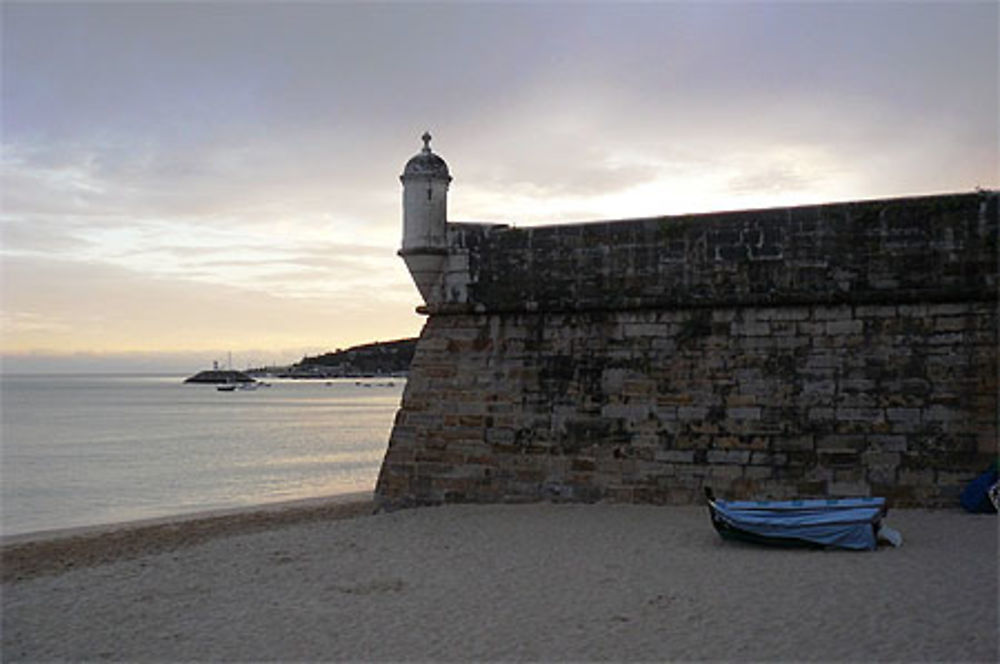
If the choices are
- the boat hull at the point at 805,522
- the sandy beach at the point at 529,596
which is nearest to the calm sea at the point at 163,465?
the sandy beach at the point at 529,596

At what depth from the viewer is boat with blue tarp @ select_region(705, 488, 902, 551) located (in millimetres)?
8578

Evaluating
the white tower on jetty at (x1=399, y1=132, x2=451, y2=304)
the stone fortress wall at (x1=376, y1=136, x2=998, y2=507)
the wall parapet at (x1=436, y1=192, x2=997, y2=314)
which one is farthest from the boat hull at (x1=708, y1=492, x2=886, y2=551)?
the white tower on jetty at (x1=399, y1=132, x2=451, y2=304)

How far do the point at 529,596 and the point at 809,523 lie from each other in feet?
9.63

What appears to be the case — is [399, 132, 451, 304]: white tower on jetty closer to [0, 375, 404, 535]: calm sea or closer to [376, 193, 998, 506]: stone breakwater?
[376, 193, 998, 506]: stone breakwater

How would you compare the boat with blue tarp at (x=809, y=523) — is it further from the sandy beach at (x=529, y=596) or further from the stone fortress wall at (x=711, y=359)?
the stone fortress wall at (x=711, y=359)

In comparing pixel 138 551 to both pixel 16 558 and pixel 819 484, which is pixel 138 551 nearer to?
pixel 16 558

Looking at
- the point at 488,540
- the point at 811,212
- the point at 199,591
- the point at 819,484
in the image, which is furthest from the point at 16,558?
the point at 811,212

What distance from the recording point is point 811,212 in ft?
34.8

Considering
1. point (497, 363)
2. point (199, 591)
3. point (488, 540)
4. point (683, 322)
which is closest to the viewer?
point (199, 591)

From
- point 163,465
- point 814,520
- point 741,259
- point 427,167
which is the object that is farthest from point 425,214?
point 163,465

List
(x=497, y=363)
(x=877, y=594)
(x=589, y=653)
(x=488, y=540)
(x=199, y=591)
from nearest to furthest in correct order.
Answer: (x=589, y=653), (x=877, y=594), (x=199, y=591), (x=488, y=540), (x=497, y=363)

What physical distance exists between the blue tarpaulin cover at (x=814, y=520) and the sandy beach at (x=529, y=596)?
18 cm

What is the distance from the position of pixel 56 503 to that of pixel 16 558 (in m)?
9.22

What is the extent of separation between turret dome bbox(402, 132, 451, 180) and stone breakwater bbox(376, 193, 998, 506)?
2.48ft
